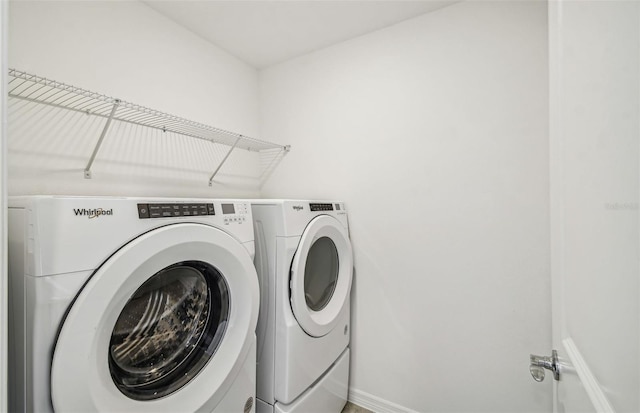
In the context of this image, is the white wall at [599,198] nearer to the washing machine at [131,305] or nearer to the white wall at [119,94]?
the washing machine at [131,305]

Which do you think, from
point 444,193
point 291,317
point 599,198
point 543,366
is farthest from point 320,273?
point 599,198

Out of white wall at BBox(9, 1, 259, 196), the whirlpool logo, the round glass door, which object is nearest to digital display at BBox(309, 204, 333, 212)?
the round glass door

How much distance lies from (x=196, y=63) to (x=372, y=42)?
4.01 ft

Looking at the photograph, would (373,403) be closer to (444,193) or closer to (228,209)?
(444,193)

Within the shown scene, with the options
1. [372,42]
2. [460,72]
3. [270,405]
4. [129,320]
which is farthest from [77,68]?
[460,72]

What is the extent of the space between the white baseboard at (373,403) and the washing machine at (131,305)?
3.20ft

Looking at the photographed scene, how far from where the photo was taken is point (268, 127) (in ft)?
7.75

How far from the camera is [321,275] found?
1.76 meters

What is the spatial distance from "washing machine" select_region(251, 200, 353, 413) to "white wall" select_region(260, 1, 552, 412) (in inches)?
16.2

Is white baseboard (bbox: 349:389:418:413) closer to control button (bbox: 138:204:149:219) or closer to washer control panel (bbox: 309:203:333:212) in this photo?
washer control panel (bbox: 309:203:333:212)

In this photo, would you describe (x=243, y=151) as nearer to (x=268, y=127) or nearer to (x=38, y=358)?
(x=268, y=127)

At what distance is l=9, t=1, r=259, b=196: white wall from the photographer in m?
1.17

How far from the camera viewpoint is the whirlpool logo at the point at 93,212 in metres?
0.72

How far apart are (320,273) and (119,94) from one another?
152 cm
